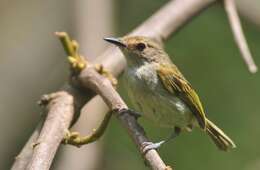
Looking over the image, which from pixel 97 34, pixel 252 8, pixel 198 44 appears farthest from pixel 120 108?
pixel 198 44

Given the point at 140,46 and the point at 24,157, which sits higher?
the point at 140,46

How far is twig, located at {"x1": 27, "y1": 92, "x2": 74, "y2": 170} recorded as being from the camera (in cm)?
274

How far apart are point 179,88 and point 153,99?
34 centimetres

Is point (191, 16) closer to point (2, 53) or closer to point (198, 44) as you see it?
point (198, 44)

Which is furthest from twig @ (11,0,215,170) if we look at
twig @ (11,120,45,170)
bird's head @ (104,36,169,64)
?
twig @ (11,120,45,170)

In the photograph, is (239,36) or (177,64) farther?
(177,64)

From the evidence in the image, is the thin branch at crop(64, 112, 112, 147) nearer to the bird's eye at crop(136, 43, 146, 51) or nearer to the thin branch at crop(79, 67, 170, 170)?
the thin branch at crop(79, 67, 170, 170)

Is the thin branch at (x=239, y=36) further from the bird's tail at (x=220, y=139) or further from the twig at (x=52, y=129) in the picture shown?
the twig at (x=52, y=129)

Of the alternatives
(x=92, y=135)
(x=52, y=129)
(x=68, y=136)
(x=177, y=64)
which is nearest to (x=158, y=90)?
(x=92, y=135)

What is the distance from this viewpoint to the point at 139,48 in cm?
450

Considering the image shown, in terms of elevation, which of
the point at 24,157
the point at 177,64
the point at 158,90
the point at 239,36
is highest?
the point at 177,64

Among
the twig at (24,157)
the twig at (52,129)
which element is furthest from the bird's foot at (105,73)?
the twig at (24,157)

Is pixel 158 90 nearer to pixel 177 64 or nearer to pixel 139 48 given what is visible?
pixel 139 48

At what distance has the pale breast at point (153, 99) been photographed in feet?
14.2
